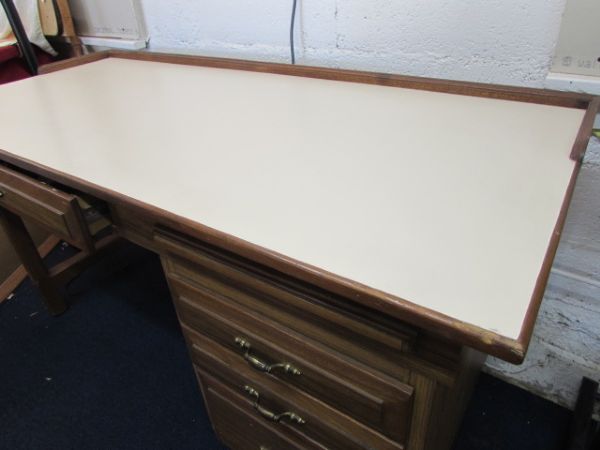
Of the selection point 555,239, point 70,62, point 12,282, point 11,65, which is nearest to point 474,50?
point 555,239

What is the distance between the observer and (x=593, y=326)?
1.01m

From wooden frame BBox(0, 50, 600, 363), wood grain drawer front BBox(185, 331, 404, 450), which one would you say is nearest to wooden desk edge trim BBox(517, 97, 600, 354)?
wooden frame BBox(0, 50, 600, 363)

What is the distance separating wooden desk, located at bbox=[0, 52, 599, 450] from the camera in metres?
0.45

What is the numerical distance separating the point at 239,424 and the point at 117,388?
561mm

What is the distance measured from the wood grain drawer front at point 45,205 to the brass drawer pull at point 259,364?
36 centimetres

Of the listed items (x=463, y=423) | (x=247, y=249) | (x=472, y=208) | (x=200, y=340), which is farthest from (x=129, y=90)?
(x=463, y=423)

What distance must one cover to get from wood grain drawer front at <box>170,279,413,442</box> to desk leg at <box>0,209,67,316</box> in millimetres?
914

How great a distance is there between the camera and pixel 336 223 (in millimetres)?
528

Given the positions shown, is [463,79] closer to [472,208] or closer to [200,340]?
[472,208]

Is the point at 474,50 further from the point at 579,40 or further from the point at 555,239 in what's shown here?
the point at 555,239

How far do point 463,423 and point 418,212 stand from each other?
0.86m

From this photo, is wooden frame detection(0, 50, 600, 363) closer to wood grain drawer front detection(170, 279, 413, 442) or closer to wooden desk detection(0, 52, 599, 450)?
wooden desk detection(0, 52, 599, 450)

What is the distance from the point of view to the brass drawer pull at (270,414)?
2.34ft

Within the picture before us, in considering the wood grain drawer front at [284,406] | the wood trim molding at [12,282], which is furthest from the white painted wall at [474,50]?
the wood trim molding at [12,282]
